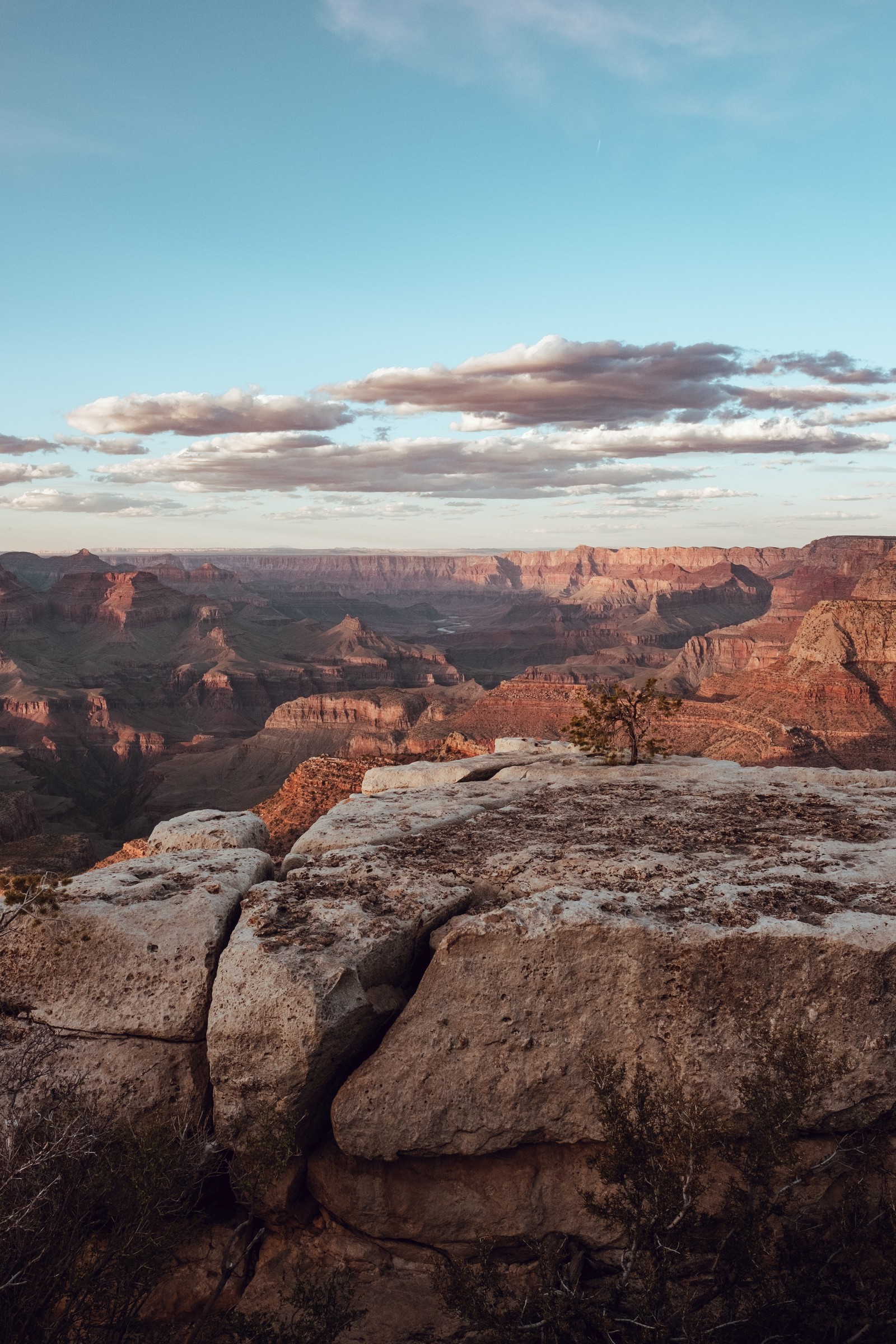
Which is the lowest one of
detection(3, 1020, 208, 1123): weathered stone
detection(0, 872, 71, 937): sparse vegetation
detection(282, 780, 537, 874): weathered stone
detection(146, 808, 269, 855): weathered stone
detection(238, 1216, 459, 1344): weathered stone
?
detection(238, 1216, 459, 1344): weathered stone

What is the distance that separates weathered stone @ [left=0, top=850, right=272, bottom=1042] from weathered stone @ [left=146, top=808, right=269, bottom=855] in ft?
8.62

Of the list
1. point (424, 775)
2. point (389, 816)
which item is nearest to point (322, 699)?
point (424, 775)

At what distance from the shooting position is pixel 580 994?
918 cm

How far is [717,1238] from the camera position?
888cm

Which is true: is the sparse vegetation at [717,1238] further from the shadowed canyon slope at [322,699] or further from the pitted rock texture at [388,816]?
the shadowed canyon slope at [322,699]

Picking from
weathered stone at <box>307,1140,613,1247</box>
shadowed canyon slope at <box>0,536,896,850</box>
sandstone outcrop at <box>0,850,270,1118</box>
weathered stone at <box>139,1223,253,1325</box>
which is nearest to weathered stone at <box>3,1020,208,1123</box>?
sandstone outcrop at <box>0,850,270,1118</box>

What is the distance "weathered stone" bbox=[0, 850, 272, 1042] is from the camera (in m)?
9.56

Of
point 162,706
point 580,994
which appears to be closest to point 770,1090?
point 580,994

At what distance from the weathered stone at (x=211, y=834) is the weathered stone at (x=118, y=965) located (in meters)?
2.63

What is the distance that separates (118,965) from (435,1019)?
149 inches

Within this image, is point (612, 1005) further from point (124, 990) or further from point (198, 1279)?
point (124, 990)

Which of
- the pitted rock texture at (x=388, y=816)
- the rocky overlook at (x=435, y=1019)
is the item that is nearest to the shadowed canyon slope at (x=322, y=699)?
the pitted rock texture at (x=388, y=816)

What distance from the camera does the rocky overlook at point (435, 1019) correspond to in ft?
29.2

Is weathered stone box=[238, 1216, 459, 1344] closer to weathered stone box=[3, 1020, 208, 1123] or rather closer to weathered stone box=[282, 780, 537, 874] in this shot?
weathered stone box=[3, 1020, 208, 1123]
